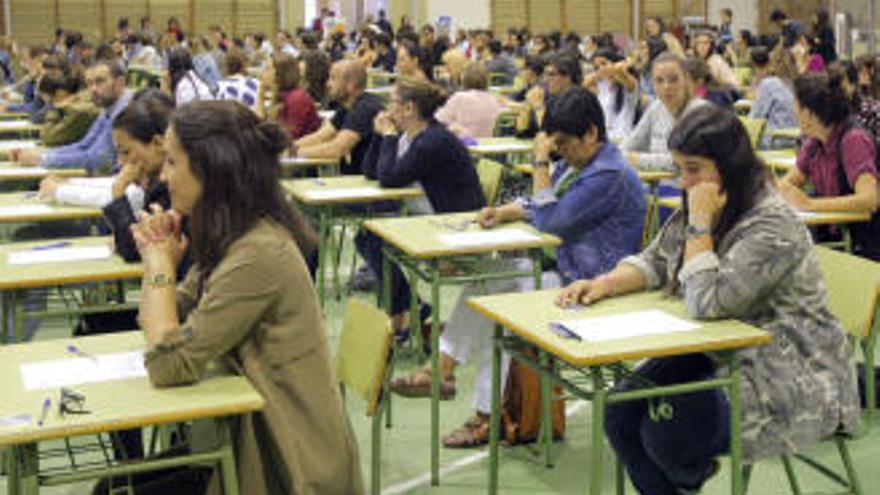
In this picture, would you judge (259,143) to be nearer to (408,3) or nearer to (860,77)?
(860,77)

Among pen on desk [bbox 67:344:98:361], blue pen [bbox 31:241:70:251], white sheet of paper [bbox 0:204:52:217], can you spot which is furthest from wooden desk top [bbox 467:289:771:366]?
white sheet of paper [bbox 0:204:52:217]

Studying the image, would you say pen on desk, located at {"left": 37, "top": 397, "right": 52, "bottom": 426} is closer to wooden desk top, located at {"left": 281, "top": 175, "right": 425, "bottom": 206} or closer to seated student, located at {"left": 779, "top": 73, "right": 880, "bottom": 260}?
wooden desk top, located at {"left": 281, "top": 175, "right": 425, "bottom": 206}

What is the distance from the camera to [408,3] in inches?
974

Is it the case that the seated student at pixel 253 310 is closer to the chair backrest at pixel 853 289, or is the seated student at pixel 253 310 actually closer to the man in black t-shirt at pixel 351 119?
the chair backrest at pixel 853 289

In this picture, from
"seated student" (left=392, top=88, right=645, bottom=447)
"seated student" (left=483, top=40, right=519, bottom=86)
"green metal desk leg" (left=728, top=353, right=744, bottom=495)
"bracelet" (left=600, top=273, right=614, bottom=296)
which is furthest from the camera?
"seated student" (left=483, top=40, right=519, bottom=86)

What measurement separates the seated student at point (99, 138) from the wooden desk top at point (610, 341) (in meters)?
3.74

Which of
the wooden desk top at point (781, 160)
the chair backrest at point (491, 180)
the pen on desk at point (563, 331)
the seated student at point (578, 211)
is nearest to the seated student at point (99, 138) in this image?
the chair backrest at point (491, 180)

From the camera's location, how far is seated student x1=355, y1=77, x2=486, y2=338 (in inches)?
218

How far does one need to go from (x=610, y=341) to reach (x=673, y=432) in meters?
0.32

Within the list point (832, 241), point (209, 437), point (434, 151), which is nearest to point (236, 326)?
point (209, 437)

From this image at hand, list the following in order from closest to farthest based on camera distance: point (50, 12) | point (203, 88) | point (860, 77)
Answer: point (860, 77), point (203, 88), point (50, 12)

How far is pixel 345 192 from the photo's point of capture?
581 cm

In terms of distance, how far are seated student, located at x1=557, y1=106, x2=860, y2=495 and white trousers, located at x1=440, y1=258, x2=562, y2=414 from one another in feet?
4.02

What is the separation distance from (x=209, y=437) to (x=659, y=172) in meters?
4.01
